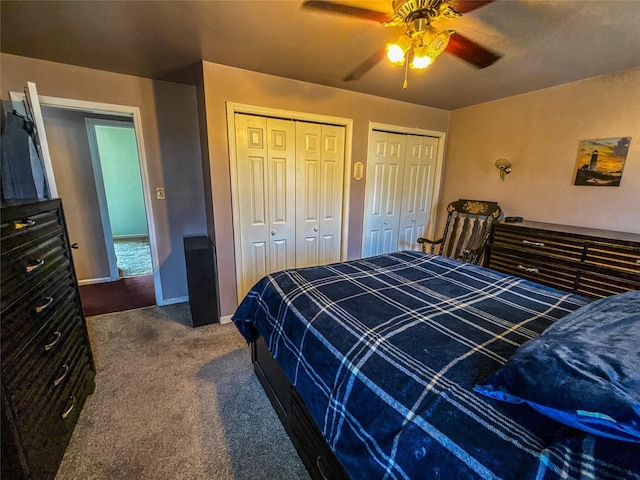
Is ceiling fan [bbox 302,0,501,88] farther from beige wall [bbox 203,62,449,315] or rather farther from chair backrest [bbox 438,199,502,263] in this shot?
chair backrest [bbox 438,199,502,263]

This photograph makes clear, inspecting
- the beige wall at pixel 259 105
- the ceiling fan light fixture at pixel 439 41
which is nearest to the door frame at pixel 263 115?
the beige wall at pixel 259 105

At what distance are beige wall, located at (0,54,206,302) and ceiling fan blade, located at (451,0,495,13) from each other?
2.44 m

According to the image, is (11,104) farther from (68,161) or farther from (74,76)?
(68,161)

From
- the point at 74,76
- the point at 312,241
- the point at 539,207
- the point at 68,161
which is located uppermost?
the point at 74,76

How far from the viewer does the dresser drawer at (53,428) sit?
1070 mm

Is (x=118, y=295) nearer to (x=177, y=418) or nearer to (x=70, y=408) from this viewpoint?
(x=70, y=408)

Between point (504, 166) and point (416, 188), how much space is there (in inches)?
39.2

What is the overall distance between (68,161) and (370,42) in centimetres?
360

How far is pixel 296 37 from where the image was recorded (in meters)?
1.74

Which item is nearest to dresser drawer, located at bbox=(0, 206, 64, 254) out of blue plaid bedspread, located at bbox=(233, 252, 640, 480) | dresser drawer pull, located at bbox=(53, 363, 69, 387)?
dresser drawer pull, located at bbox=(53, 363, 69, 387)

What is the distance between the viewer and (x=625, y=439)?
53 cm

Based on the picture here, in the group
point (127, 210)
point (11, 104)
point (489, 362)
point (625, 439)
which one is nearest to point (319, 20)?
point (489, 362)

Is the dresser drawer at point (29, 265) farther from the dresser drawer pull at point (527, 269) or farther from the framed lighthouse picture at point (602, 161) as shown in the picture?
the framed lighthouse picture at point (602, 161)

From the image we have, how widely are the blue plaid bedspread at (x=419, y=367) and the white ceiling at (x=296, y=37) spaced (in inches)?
60.7
